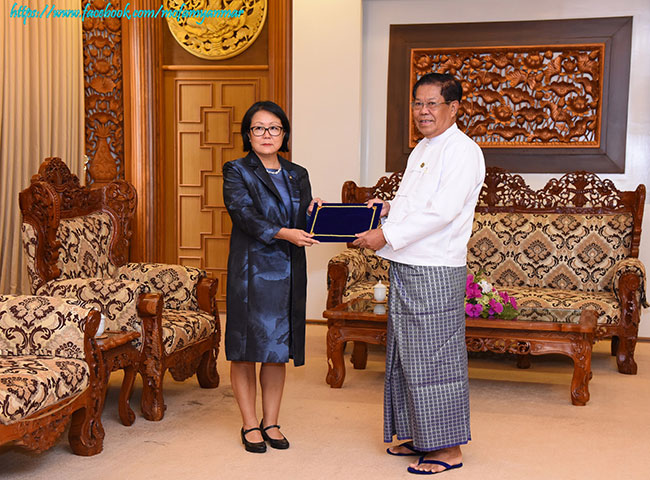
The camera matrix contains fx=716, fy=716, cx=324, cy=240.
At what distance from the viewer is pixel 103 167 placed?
5863mm

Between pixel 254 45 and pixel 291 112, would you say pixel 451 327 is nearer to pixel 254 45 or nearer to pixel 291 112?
pixel 291 112

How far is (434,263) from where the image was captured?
2.67 meters

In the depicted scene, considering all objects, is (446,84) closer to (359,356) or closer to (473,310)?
(473,310)

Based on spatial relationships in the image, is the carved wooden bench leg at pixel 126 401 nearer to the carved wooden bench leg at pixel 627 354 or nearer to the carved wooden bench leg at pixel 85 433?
the carved wooden bench leg at pixel 85 433

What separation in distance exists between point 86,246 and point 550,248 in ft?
10.1

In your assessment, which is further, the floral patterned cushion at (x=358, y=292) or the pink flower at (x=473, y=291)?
the floral patterned cushion at (x=358, y=292)

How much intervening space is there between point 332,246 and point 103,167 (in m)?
1.98

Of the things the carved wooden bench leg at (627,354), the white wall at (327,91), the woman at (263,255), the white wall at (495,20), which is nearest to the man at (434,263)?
the woman at (263,255)

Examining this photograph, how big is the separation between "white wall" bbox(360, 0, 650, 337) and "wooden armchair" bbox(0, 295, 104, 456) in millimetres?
3368

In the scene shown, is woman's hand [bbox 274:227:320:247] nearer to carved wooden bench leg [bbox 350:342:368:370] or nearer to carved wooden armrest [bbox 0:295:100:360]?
carved wooden armrest [bbox 0:295:100:360]

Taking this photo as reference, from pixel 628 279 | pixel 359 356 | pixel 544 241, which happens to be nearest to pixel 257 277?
pixel 359 356

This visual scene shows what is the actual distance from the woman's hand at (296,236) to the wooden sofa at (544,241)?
6.03 ft

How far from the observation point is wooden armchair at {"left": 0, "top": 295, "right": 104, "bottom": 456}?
255 centimetres

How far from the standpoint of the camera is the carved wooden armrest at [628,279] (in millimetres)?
4359
